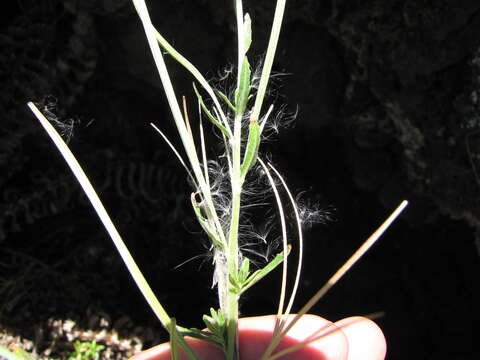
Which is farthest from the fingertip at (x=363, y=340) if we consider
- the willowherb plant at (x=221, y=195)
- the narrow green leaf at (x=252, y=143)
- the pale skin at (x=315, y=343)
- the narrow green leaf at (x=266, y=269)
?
the narrow green leaf at (x=252, y=143)

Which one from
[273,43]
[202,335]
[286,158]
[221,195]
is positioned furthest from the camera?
[286,158]

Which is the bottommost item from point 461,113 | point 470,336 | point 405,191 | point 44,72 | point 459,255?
point 470,336

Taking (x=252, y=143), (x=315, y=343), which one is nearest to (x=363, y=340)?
(x=315, y=343)

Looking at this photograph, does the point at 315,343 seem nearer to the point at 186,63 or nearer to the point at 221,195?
the point at 221,195

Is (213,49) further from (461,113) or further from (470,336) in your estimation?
(470,336)

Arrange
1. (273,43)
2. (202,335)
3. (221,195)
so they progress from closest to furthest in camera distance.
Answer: (273,43) < (202,335) < (221,195)

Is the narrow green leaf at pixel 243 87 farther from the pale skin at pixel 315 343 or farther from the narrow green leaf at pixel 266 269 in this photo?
the pale skin at pixel 315 343

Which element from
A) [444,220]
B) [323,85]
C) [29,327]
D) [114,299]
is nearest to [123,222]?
[114,299]
